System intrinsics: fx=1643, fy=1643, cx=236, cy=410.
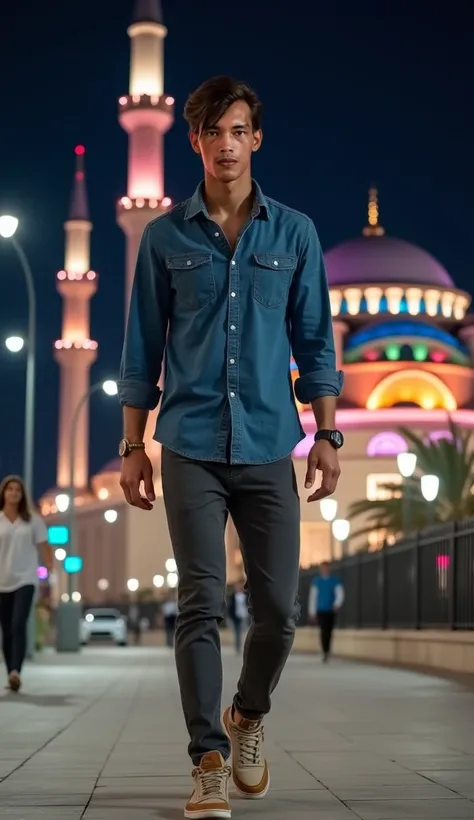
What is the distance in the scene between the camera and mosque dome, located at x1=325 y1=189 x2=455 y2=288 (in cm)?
9356

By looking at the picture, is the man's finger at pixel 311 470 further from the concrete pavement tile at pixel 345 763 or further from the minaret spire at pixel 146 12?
the minaret spire at pixel 146 12

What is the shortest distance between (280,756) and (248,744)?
77.3 inches

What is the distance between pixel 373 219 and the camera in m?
104

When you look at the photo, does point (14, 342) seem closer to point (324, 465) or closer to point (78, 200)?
point (324, 465)

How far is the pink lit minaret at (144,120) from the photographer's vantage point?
71.9m

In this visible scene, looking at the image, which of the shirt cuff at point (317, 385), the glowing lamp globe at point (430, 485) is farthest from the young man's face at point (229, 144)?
the glowing lamp globe at point (430, 485)

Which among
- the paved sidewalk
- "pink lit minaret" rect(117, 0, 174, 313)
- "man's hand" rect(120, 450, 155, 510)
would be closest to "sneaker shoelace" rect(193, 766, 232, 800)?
the paved sidewalk

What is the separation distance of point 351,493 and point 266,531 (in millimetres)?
73215

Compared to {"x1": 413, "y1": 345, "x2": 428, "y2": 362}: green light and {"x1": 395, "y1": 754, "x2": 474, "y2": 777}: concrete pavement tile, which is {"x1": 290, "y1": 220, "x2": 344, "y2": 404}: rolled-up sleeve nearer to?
{"x1": 395, "y1": 754, "x2": 474, "y2": 777}: concrete pavement tile

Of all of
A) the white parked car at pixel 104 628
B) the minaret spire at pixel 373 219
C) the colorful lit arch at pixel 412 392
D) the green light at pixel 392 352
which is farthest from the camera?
the minaret spire at pixel 373 219

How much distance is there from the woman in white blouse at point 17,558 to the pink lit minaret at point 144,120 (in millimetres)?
58709

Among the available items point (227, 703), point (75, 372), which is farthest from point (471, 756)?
point (75, 372)

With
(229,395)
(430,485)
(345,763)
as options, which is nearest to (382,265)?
(430,485)

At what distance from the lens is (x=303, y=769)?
7.08 metres
